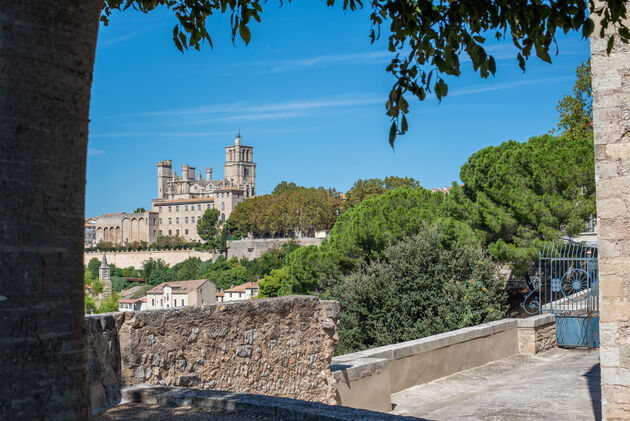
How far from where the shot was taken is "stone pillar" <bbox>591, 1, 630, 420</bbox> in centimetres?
550

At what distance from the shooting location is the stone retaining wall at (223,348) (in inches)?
200

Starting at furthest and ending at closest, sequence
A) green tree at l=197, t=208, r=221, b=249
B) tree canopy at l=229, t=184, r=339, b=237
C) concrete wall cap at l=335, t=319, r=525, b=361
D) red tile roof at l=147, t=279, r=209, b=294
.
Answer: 1. green tree at l=197, t=208, r=221, b=249
2. tree canopy at l=229, t=184, r=339, b=237
3. red tile roof at l=147, t=279, r=209, b=294
4. concrete wall cap at l=335, t=319, r=525, b=361

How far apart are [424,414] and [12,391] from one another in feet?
20.6

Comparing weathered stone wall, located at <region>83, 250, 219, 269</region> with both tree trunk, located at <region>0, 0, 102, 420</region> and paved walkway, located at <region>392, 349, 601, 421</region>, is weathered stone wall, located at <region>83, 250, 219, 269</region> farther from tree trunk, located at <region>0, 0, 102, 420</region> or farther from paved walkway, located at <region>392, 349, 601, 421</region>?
tree trunk, located at <region>0, 0, 102, 420</region>

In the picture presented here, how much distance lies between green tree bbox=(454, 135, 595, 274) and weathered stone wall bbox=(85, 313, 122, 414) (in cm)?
1915

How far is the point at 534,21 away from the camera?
12.9 feet

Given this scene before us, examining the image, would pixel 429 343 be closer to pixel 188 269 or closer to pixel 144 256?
pixel 188 269

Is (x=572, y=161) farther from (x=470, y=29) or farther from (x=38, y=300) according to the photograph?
(x=38, y=300)

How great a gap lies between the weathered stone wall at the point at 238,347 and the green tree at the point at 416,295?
22.5 feet

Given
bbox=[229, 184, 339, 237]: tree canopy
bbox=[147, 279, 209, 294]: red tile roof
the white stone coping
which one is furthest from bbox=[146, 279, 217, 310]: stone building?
the white stone coping

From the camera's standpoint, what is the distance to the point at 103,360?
16.3 feet

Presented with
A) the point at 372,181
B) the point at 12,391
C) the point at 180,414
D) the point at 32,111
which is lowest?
the point at 180,414

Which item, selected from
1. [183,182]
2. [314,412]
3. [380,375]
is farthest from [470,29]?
[183,182]

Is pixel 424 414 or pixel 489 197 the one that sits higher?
pixel 489 197
